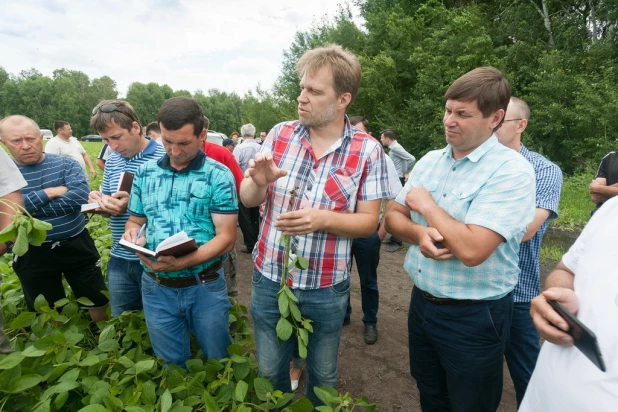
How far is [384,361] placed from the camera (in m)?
3.26

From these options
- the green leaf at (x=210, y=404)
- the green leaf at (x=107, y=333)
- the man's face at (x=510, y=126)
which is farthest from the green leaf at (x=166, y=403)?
the man's face at (x=510, y=126)

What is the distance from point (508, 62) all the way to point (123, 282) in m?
15.5

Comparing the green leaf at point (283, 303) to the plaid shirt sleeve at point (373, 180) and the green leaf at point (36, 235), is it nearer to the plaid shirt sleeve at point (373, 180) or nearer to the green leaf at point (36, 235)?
the plaid shirt sleeve at point (373, 180)

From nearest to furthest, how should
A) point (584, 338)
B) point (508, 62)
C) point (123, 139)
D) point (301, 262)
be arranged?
point (584, 338) < point (301, 262) < point (123, 139) < point (508, 62)

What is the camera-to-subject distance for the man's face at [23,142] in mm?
2734

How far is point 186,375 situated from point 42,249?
5.68 feet

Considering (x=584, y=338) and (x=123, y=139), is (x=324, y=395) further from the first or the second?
(x=123, y=139)

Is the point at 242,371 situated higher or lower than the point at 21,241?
lower

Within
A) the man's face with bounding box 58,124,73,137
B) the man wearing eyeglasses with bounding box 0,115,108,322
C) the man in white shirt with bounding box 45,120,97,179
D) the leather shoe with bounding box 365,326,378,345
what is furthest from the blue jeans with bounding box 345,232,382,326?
the man's face with bounding box 58,124,73,137

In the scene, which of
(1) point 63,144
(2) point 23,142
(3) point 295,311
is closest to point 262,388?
(3) point 295,311

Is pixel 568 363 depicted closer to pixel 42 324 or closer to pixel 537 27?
pixel 42 324

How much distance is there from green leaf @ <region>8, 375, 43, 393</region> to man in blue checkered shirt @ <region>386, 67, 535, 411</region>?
1904 mm

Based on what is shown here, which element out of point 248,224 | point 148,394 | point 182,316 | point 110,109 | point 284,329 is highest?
point 110,109

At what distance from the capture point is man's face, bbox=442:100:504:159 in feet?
5.50
